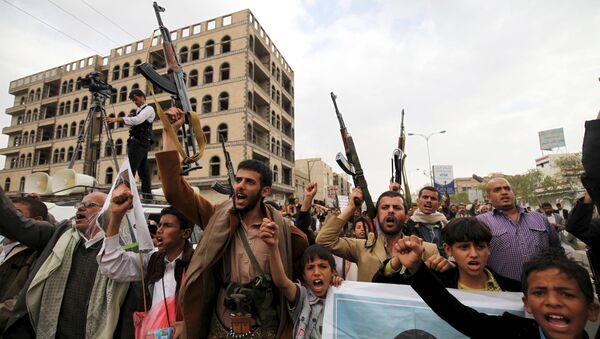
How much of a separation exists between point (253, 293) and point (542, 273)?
64.9 inches

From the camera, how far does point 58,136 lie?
3222 centimetres

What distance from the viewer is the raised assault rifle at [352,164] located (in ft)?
11.1

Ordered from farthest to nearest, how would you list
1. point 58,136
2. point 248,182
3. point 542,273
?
point 58,136
point 248,182
point 542,273

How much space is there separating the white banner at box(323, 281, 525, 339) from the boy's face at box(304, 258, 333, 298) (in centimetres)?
7

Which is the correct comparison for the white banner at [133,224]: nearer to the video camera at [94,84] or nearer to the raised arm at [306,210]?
the raised arm at [306,210]

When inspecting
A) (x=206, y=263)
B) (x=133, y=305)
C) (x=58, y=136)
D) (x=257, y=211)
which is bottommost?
(x=133, y=305)

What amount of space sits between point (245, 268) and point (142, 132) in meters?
4.91

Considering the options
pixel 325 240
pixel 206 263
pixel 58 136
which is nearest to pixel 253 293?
pixel 206 263

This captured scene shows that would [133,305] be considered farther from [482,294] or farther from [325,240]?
[482,294]

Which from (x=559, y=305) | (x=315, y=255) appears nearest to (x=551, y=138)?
(x=559, y=305)

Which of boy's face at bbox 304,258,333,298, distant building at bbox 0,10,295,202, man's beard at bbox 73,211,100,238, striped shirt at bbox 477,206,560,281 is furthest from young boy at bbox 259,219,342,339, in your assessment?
distant building at bbox 0,10,295,202

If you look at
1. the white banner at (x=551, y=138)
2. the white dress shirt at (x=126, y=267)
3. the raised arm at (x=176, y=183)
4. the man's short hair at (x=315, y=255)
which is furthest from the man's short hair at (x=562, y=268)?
the white banner at (x=551, y=138)

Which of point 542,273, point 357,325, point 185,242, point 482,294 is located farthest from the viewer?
point 185,242

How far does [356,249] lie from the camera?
2793 mm
